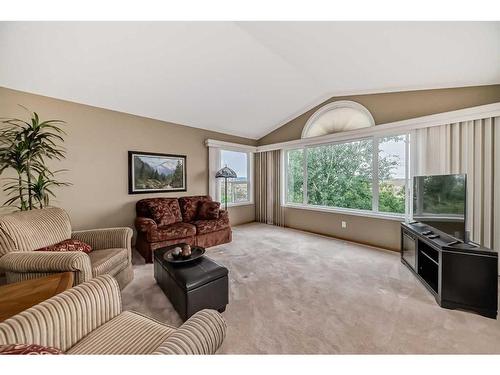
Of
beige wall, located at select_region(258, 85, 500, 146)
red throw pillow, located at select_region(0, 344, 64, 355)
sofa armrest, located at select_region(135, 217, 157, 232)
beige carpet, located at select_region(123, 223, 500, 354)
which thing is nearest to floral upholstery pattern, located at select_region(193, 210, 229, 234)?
beige carpet, located at select_region(123, 223, 500, 354)

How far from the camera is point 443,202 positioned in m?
2.28

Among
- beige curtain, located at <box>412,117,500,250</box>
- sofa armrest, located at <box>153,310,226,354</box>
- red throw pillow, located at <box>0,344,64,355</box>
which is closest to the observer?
red throw pillow, located at <box>0,344,64,355</box>

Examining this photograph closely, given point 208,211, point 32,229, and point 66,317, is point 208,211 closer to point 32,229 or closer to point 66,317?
point 32,229

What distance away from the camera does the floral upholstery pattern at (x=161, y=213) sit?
347 centimetres

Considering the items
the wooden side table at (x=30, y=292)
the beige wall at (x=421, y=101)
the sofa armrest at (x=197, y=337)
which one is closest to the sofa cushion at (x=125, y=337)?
the sofa armrest at (x=197, y=337)

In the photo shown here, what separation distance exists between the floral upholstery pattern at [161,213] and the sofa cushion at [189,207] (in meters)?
0.30

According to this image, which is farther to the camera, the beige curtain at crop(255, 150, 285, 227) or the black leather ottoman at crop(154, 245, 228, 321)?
the beige curtain at crop(255, 150, 285, 227)

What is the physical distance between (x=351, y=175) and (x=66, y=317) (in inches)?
170

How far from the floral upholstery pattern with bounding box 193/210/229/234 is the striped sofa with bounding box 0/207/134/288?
4.12 ft

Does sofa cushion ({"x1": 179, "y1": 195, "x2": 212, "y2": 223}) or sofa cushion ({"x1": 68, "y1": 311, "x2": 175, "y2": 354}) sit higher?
sofa cushion ({"x1": 179, "y1": 195, "x2": 212, "y2": 223})

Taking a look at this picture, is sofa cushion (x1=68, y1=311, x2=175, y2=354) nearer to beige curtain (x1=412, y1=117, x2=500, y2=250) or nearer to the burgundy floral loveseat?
the burgundy floral loveseat

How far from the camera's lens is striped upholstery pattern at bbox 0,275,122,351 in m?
0.90

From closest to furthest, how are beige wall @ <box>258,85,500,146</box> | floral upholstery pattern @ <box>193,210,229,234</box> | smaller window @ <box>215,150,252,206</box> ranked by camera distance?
beige wall @ <box>258,85,500,146</box>, floral upholstery pattern @ <box>193,210,229,234</box>, smaller window @ <box>215,150,252,206</box>
